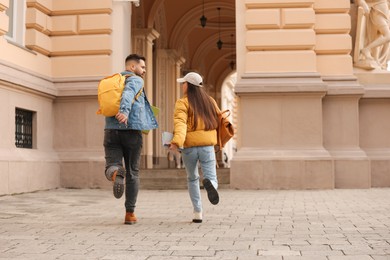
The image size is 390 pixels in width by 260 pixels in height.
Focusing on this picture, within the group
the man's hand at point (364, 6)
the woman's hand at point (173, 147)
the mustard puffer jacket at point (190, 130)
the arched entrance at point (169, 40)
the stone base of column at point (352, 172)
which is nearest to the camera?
the woman's hand at point (173, 147)

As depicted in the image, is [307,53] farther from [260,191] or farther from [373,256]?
[373,256]

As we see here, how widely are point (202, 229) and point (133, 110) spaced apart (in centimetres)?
152

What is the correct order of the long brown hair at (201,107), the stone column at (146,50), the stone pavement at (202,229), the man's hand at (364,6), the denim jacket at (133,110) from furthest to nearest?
the stone column at (146,50) → the man's hand at (364,6) → the long brown hair at (201,107) → the denim jacket at (133,110) → the stone pavement at (202,229)

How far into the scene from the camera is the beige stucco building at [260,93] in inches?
486

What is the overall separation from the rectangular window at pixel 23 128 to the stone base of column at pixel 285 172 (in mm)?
4116

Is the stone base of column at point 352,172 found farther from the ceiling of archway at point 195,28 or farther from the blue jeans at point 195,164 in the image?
the ceiling of archway at point 195,28

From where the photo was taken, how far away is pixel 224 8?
25406 mm

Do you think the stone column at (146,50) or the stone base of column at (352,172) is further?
the stone column at (146,50)

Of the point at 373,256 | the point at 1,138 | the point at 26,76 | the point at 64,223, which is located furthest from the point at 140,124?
the point at 26,76

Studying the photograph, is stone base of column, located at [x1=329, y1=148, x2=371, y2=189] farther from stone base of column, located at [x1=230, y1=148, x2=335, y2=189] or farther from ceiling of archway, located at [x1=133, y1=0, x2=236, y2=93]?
ceiling of archway, located at [x1=133, y1=0, x2=236, y2=93]

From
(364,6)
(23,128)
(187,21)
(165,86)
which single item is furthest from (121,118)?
(187,21)

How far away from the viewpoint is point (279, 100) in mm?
12633

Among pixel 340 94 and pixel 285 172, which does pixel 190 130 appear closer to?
pixel 285 172

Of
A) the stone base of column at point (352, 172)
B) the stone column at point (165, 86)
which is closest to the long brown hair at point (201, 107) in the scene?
the stone base of column at point (352, 172)
